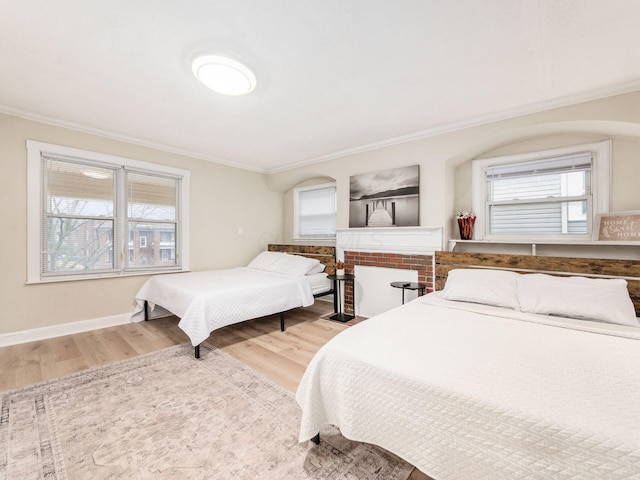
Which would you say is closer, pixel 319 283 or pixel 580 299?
pixel 580 299

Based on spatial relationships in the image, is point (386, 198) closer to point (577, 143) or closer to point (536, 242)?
point (536, 242)

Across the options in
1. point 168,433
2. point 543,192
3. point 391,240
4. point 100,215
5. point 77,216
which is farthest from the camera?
point 391,240

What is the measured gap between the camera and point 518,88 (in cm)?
228

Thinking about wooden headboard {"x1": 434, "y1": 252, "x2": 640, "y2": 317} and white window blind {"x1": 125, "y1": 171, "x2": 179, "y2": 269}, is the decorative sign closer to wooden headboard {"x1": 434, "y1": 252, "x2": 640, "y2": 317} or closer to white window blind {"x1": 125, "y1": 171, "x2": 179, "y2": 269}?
wooden headboard {"x1": 434, "y1": 252, "x2": 640, "y2": 317}

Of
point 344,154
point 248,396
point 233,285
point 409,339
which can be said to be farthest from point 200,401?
point 344,154

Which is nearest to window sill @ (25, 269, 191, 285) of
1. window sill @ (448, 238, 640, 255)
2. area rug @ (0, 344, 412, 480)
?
area rug @ (0, 344, 412, 480)

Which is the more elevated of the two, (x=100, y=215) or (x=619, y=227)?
(x=100, y=215)

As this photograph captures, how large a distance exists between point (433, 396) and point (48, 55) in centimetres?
312

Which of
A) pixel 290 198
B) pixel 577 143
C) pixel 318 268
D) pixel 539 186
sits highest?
pixel 577 143

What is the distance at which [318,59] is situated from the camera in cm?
193

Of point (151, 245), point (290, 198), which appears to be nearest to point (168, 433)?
point (151, 245)

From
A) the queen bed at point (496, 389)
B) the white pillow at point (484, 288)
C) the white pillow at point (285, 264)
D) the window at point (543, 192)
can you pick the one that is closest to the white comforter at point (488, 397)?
the queen bed at point (496, 389)

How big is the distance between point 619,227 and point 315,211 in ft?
12.4

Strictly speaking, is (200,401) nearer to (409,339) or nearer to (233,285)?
(233,285)
